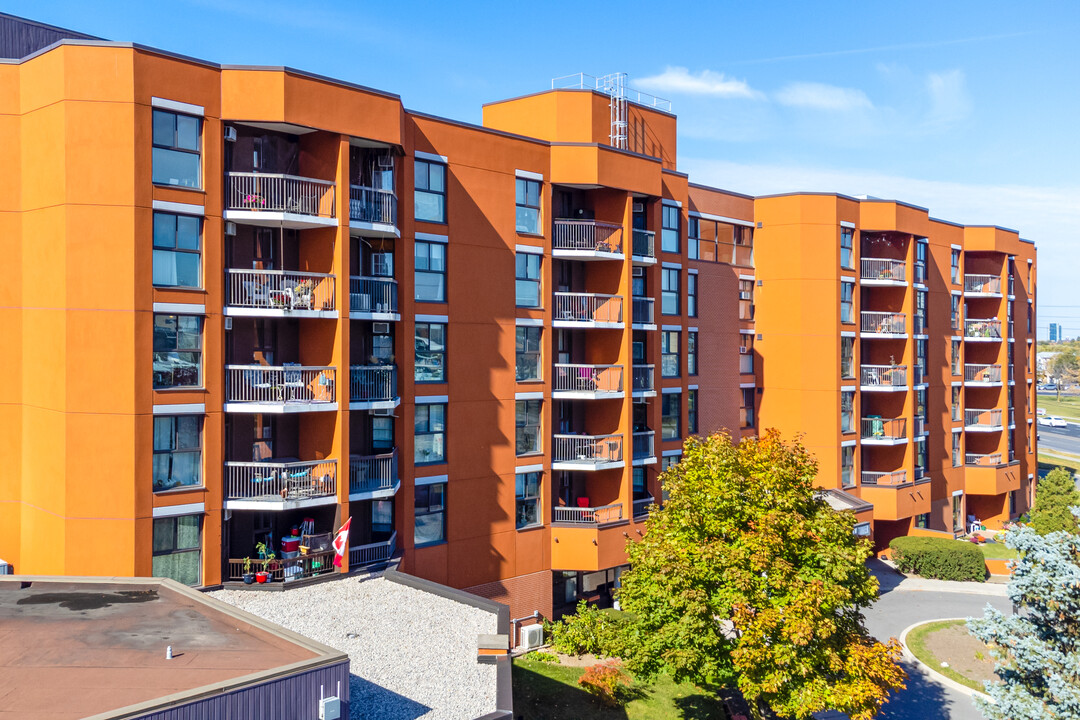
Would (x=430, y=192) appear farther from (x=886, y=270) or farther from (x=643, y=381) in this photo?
(x=886, y=270)

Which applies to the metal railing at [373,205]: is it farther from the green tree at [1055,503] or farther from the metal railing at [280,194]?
the green tree at [1055,503]

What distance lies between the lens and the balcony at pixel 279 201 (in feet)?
68.8

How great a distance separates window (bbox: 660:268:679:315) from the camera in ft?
110

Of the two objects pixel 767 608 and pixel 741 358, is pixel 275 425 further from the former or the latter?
pixel 741 358

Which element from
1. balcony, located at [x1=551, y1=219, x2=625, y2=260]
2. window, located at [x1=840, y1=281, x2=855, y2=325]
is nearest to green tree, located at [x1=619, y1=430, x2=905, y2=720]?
balcony, located at [x1=551, y1=219, x2=625, y2=260]

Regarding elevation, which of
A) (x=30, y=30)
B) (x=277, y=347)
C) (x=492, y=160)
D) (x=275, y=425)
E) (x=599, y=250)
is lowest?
(x=275, y=425)

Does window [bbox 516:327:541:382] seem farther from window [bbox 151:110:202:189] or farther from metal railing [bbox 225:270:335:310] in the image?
window [bbox 151:110:202:189]

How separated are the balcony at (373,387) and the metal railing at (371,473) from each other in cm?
158

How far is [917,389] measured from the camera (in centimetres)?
4241

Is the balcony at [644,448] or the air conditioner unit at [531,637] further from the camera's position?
the balcony at [644,448]

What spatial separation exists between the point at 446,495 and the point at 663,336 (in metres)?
12.5

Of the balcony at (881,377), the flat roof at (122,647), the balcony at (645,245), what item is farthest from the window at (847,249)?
the flat roof at (122,647)

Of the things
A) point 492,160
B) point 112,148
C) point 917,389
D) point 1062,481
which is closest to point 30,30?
point 112,148

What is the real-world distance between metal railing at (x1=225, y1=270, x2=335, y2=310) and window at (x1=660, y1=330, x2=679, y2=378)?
1599 centimetres
